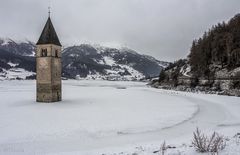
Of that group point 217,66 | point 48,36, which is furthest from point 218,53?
point 48,36

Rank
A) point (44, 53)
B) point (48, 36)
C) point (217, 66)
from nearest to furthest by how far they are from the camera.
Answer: point (44, 53) → point (48, 36) → point (217, 66)

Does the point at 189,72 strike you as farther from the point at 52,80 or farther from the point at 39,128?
the point at 39,128

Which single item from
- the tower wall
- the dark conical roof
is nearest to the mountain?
the tower wall

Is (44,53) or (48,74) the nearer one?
(48,74)

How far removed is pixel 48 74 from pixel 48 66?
1428 mm

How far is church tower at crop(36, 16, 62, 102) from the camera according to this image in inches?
1807

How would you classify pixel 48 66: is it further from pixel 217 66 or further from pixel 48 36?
pixel 217 66

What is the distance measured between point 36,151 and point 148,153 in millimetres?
6465

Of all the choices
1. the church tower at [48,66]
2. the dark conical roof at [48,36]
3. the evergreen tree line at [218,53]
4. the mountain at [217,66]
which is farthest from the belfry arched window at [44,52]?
the evergreen tree line at [218,53]

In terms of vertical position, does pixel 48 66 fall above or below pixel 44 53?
below

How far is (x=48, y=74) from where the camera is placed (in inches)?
1837

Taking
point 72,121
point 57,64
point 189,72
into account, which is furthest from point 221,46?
point 72,121

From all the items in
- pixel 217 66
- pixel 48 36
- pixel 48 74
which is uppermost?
pixel 48 36

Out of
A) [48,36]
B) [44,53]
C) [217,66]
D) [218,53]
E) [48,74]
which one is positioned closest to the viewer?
[48,74]
